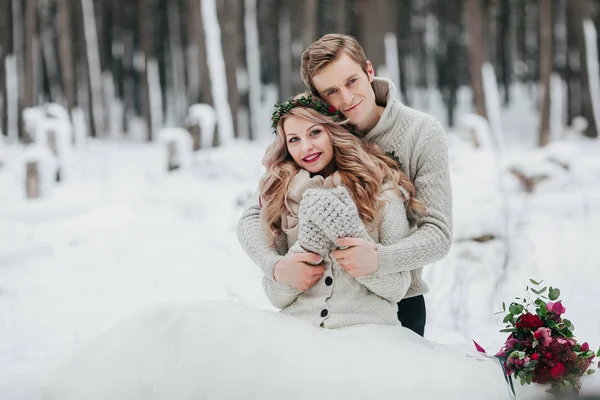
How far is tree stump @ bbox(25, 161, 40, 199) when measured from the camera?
830cm

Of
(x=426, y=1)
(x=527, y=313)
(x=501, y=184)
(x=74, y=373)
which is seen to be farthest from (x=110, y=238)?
(x=426, y=1)

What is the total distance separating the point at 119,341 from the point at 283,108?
1.04 m

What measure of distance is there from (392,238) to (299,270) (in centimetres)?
36

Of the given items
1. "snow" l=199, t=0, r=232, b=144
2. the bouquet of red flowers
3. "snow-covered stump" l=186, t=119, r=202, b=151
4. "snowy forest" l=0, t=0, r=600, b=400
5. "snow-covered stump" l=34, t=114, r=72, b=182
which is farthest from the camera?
"snow" l=199, t=0, r=232, b=144

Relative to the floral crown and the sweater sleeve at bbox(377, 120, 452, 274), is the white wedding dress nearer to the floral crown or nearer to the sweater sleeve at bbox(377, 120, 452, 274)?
the sweater sleeve at bbox(377, 120, 452, 274)

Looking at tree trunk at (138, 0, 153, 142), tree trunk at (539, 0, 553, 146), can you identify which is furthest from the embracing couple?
tree trunk at (138, 0, 153, 142)

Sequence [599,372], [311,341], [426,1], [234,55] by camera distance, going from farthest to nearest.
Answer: [426,1] < [234,55] < [599,372] < [311,341]

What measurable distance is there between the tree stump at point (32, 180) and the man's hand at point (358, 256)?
278 inches

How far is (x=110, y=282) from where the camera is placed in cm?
557

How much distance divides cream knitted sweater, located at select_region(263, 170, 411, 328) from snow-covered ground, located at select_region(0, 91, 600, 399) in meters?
1.02

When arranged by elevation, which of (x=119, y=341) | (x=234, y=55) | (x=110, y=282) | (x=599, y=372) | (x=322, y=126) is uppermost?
(x=234, y=55)

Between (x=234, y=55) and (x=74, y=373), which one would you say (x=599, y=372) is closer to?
(x=74, y=373)

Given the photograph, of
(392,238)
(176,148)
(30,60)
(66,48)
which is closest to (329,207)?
(392,238)

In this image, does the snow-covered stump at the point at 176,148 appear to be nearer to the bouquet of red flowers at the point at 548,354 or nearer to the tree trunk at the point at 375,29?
the tree trunk at the point at 375,29
